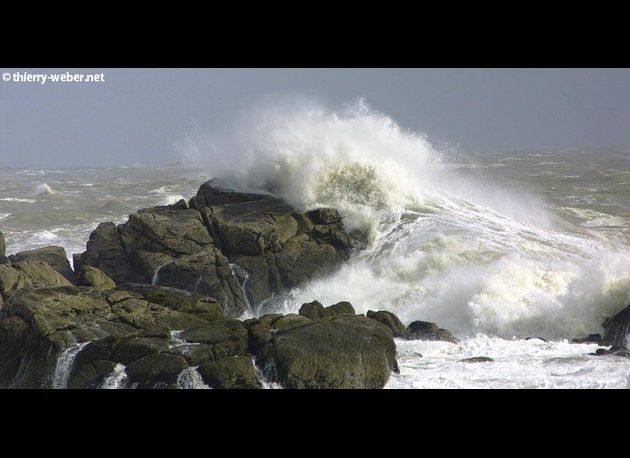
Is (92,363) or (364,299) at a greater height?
(364,299)

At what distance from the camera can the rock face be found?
14.4 m

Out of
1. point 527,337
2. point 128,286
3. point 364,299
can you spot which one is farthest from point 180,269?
point 527,337

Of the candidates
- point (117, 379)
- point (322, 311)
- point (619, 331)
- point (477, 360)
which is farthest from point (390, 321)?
point (117, 379)

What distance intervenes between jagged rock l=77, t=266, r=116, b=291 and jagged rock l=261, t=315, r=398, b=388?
5282 mm

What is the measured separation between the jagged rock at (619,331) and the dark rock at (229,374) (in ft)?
20.2

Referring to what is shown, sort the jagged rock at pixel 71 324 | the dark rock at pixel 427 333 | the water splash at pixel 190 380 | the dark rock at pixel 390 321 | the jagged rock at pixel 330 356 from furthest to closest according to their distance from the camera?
the dark rock at pixel 390 321
the dark rock at pixel 427 333
the jagged rock at pixel 71 324
the jagged rock at pixel 330 356
the water splash at pixel 190 380

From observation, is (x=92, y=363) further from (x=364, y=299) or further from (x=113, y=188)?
(x=113, y=188)

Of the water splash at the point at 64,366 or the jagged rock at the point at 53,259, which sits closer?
the water splash at the point at 64,366

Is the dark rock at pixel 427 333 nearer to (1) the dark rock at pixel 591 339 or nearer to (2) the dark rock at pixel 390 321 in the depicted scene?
(2) the dark rock at pixel 390 321

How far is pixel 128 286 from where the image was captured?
42.7 ft

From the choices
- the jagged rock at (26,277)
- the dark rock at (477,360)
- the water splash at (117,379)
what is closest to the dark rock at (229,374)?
the water splash at (117,379)

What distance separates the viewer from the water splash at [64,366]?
921cm

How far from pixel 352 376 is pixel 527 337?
201 inches

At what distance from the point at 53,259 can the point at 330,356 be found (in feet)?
30.2
